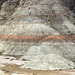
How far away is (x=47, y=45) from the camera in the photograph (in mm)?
59188

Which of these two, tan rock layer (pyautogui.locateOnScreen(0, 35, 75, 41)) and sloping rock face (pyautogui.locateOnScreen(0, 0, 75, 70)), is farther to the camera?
tan rock layer (pyautogui.locateOnScreen(0, 35, 75, 41))

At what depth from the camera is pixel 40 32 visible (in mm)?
65188

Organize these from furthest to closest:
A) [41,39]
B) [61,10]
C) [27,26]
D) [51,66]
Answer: [61,10] → [27,26] → [41,39] → [51,66]

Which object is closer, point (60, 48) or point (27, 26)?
point (60, 48)

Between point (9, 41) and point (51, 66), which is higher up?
point (51, 66)

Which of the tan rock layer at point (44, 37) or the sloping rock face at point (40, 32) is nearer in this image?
the sloping rock face at point (40, 32)

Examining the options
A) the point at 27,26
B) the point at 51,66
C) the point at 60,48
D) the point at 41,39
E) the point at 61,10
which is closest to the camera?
the point at 51,66

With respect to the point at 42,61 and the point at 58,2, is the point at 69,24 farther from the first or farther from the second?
the point at 42,61

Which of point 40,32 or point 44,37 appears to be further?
point 40,32

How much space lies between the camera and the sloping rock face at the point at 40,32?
57116mm

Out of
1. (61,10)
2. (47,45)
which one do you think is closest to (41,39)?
(47,45)

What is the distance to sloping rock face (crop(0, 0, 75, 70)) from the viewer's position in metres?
57.1

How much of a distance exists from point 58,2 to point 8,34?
63.2 ft

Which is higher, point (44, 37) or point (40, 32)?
point (40, 32)
